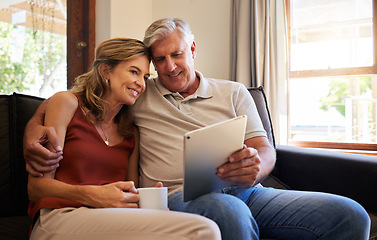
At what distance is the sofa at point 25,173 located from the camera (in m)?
1.43

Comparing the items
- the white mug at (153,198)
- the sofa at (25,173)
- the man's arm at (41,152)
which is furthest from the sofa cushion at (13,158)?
the white mug at (153,198)

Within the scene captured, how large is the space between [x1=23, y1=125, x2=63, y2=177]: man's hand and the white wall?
2309 millimetres

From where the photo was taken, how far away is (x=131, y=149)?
4.69ft

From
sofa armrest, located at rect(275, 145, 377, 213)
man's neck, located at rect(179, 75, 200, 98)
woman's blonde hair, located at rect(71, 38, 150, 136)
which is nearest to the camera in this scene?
woman's blonde hair, located at rect(71, 38, 150, 136)

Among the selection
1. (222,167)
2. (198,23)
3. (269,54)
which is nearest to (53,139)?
(222,167)

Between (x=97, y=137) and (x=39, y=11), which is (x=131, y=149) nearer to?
(x=97, y=137)

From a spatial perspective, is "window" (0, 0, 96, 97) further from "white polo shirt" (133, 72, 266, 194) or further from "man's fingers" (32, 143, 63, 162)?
"man's fingers" (32, 143, 63, 162)

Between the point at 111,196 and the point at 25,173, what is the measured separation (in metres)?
0.57

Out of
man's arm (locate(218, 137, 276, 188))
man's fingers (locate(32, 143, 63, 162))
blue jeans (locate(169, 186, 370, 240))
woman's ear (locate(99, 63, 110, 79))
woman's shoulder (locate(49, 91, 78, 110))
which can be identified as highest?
woman's ear (locate(99, 63, 110, 79))

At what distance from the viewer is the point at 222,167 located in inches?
44.5

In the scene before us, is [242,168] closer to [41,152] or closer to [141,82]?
[141,82]

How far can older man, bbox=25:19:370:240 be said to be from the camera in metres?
1.13

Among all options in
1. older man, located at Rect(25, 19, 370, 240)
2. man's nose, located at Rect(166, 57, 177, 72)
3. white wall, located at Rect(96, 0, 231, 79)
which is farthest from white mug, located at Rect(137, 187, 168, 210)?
white wall, located at Rect(96, 0, 231, 79)

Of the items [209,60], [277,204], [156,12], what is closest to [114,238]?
[277,204]
